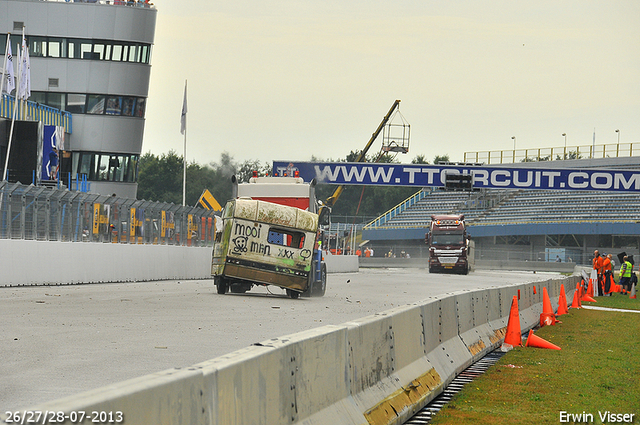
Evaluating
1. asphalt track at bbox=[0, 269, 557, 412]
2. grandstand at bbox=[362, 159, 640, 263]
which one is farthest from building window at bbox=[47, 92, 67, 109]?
asphalt track at bbox=[0, 269, 557, 412]

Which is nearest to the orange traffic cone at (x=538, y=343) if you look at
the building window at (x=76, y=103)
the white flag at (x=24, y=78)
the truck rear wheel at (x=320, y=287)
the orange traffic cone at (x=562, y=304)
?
the orange traffic cone at (x=562, y=304)

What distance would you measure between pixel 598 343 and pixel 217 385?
453 inches

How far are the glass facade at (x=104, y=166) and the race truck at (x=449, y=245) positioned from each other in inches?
820

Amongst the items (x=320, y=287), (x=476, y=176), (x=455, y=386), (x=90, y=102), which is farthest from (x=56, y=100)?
(x=455, y=386)

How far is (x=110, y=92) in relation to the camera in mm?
57531

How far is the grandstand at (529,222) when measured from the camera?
72812 millimetres

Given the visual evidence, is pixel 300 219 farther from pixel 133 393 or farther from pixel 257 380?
pixel 133 393

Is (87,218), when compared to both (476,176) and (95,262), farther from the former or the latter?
(476,176)

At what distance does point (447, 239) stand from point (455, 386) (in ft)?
154

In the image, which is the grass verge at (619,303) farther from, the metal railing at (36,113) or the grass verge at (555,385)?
Answer: the metal railing at (36,113)

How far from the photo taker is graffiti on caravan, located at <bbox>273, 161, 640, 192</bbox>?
52531mm

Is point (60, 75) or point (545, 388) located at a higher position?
point (60, 75)

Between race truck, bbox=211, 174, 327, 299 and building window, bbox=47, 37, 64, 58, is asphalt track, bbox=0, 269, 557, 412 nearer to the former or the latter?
race truck, bbox=211, 174, 327, 299

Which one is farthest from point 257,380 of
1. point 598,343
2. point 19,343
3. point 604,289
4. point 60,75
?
point 60,75
